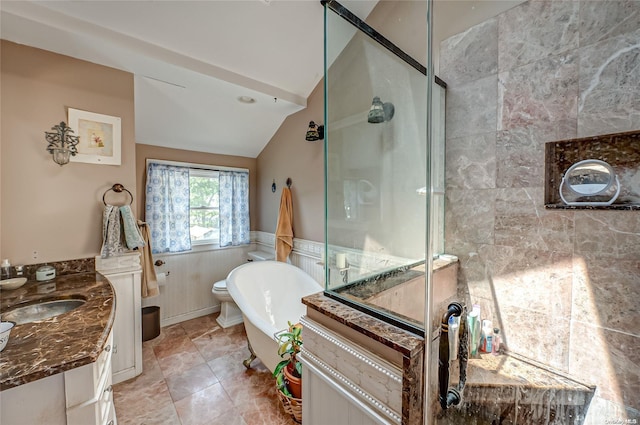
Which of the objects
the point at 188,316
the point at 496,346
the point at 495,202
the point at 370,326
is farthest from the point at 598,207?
the point at 188,316

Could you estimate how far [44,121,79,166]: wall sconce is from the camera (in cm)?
174

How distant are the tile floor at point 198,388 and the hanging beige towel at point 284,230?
3.27ft

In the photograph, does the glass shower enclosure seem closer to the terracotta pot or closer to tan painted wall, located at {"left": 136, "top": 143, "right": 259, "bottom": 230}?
the terracotta pot

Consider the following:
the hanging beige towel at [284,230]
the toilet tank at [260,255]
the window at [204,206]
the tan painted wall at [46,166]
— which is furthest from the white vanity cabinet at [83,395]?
the window at [204,206]

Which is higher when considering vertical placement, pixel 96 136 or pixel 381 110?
pixel 381 110

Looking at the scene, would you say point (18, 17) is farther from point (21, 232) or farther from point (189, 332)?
point (189, 332)

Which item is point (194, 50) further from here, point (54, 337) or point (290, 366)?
point (290, 366)

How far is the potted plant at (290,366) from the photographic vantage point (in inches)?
64.4

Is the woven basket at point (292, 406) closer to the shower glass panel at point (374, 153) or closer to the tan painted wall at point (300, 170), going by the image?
the shower glass panel at point (374, 153)

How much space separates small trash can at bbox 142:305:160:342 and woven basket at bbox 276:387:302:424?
172cm

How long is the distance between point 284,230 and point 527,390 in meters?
2.39

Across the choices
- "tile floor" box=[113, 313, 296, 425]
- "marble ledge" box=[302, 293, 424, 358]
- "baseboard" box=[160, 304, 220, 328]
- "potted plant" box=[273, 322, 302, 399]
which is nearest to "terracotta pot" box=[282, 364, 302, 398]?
"potted plant" box=[273, 322, 302, 399]

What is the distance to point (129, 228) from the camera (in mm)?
2018

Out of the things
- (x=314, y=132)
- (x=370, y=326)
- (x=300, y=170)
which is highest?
(x=314, y=132)
